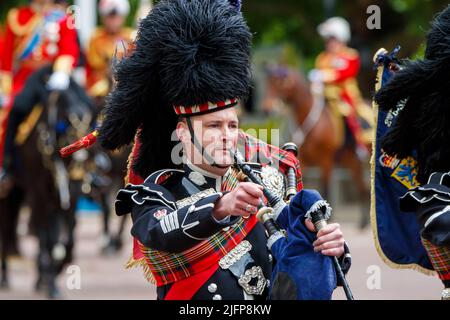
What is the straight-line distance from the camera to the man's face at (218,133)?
3973 mm

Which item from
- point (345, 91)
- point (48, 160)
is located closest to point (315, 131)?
point (345, 91)

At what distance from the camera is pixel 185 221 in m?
3.80

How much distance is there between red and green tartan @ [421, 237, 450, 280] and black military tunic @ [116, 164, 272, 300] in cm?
58

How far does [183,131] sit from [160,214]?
34cm

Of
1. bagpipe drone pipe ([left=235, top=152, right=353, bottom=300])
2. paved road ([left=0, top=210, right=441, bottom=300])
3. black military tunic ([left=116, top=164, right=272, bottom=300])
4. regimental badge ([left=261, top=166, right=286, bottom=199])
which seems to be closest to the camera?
bagpipe drone pipe ([left=235, top=152, right=353, bottom=300])

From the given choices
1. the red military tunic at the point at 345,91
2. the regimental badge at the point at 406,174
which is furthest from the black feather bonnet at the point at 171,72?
the red military tunic at the point at 345,91

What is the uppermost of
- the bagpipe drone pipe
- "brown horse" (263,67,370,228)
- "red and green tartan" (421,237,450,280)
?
the bagpipe drone pipe

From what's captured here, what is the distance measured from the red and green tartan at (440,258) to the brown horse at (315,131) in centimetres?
1076

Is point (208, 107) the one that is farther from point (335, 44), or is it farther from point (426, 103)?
point (335, 44)

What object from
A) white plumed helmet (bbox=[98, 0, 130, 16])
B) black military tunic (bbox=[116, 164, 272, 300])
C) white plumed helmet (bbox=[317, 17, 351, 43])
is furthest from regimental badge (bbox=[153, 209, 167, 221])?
white plumed helmet (bbox=[317, 17, 351, 43])

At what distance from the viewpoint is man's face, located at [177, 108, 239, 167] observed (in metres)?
3.97

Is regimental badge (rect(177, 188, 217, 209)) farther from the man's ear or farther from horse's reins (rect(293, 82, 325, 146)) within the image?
horse's reins (rect(293, 82, 325, 146))

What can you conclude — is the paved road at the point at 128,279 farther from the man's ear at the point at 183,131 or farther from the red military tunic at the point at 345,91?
the man's ear at the point at 183,131

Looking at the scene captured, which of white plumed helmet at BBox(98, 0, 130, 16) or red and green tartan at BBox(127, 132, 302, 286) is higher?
white plumed helmet at BBox(98, 0, 130, 16)
